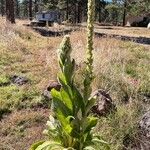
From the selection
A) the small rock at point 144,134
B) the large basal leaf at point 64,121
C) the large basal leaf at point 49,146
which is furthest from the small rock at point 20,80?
the large basal leaf at point 64,121

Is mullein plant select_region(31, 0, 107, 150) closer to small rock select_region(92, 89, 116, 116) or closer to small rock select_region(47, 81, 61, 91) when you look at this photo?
small rock select_region(92, 89, 116, 116)

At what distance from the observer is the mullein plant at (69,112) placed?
499cm

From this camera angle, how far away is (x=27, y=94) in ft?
31.6

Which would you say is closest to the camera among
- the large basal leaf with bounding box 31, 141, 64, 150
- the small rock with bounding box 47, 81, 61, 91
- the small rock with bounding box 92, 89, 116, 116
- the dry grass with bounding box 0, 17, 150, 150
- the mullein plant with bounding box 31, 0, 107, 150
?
the mullein plant with bounding box 31, 0, 107, 150

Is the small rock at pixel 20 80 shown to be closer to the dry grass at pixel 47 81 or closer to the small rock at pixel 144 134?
the dry grass at pixel 47 81

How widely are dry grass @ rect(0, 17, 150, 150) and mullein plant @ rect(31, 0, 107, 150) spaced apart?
1.51m

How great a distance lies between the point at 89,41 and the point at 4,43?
1178cm

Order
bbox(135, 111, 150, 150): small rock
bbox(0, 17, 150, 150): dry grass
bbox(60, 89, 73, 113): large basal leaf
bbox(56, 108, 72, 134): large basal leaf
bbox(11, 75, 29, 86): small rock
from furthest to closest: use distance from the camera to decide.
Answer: bbox(11, 75, 29, 86): small rock
bbox(0, 17, 150, 150): dry grass
bbox(135, 111, 150, 150): small rock
bbox(56, 108, 72, 134): large basal leaf
bbox(60, 89, 73, 113): large basal leaf

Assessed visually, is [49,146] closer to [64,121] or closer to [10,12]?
[64,121]

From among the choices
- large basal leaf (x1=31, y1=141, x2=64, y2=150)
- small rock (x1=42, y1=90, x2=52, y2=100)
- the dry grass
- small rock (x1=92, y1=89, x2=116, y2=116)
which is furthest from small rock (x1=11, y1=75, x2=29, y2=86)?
large basal leaf (x1=31, y1=141, x2=64, y2=150)

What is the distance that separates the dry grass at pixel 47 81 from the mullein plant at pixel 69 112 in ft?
4.96

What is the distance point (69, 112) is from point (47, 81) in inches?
198

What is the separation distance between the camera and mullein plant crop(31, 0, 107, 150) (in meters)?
4.99

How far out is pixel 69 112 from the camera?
17.8 feet
